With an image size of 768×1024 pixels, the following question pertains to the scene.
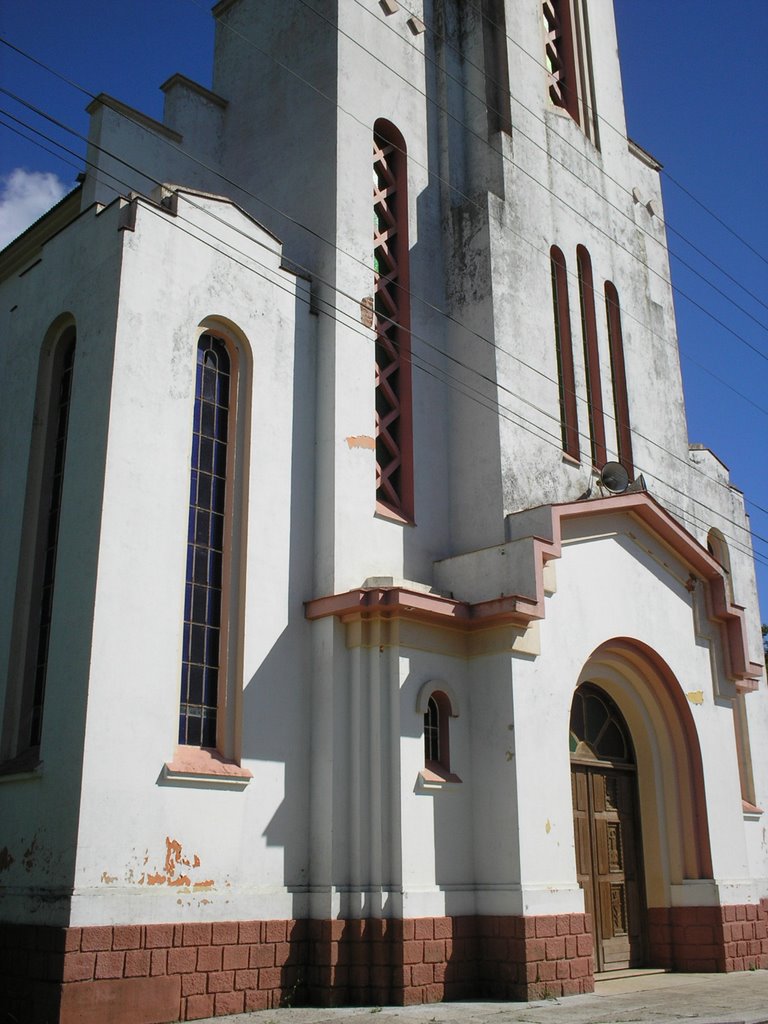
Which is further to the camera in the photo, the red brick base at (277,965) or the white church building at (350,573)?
the white church building at (350,573)

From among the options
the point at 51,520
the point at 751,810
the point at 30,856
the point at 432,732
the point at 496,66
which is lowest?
the point at 30,856

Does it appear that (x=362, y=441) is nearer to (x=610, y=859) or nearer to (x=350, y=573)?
(x=350, y=573)

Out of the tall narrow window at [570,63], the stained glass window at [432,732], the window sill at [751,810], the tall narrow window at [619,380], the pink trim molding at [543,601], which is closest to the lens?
the pink trim molding at [543,601]

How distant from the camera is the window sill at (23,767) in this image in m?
10.7

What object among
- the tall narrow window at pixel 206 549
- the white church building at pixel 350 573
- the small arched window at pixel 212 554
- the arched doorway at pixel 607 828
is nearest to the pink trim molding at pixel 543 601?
the white church building at pixel 350 573

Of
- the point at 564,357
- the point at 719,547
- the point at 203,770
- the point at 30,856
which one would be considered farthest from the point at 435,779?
the point at 719,547

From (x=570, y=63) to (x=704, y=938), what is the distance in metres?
14.1

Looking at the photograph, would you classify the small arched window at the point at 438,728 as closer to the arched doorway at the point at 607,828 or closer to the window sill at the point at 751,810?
the arched doorway at the point at 607,828

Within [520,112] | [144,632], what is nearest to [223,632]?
[144,632]

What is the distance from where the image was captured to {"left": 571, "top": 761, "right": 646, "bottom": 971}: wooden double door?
1417 centimetres

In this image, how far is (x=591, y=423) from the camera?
55.1 ft

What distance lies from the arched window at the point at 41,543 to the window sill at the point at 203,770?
1.52m

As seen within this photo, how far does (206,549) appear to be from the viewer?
39.8 feet

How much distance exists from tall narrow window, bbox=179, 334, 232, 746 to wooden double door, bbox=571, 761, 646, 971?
5252 mm
